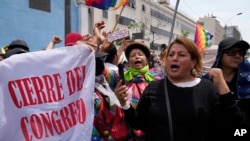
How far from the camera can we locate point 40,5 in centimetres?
1872

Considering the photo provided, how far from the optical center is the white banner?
2.03 meters

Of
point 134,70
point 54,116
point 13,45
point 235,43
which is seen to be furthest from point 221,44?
point 13,45

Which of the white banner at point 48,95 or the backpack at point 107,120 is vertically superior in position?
the white banner at point 48,95

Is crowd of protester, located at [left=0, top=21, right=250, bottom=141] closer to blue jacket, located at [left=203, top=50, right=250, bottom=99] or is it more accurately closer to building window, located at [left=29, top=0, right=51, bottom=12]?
blue jacket, located at [left=203, top=50, right=250, bottom=99]

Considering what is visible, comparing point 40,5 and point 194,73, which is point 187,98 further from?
point 40,5

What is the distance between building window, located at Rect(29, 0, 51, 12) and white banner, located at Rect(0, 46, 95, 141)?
55.2 ft

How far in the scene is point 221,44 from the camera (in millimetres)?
2604

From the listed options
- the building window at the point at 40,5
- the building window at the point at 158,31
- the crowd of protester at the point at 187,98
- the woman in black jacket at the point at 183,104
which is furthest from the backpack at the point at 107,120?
the building window at the point at 158,31

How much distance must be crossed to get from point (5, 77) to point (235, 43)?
5.45ft

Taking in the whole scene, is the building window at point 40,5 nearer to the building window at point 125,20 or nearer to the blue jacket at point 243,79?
the blue jacket at point 243,79

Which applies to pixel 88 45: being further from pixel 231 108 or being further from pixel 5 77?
pixel 231 108

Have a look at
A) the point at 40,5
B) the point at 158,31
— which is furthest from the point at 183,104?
the point at 158,31

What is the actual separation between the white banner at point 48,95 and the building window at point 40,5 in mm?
16834

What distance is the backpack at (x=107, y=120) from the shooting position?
2551 millimetres
